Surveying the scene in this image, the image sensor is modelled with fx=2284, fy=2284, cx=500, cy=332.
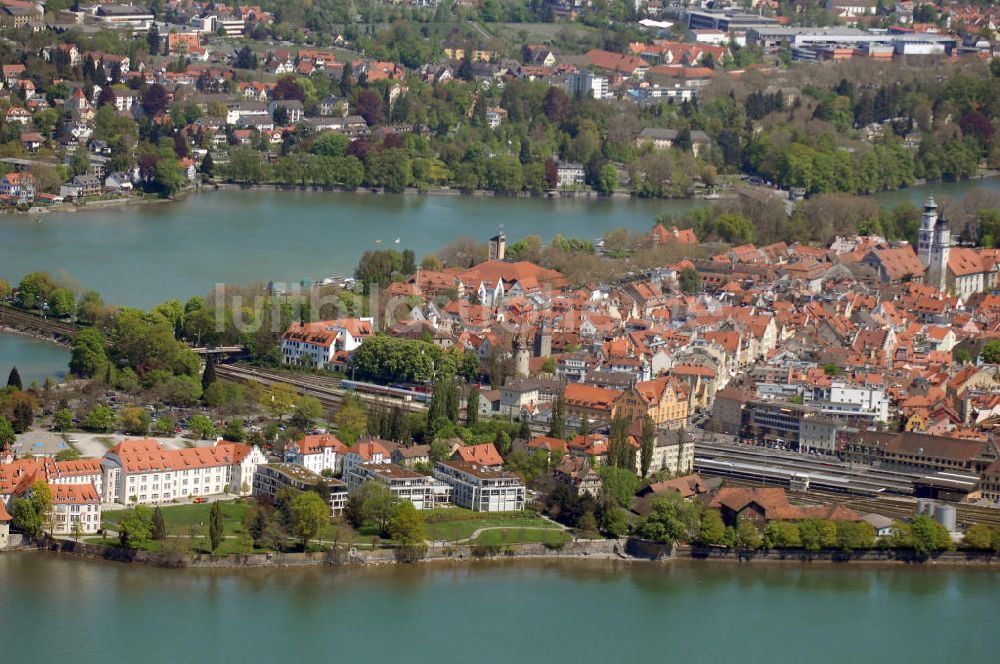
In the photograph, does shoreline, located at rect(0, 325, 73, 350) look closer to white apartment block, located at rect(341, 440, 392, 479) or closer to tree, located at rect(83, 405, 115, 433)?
tree, located at rect(83, 405, 115, 433)

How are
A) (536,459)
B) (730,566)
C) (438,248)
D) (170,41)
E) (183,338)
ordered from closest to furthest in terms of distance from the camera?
1. (730,566)
2. (536,459)
3. (183,338)
4. (438,248)
5. (170,41)

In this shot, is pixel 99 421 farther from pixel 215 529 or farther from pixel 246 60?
pixel 246 60

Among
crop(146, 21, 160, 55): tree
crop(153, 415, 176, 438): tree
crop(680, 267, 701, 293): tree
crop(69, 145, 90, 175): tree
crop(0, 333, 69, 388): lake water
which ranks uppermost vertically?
crop(146, 21, 160, 55): tree

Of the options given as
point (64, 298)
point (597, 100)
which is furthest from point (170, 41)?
point (64, 298)

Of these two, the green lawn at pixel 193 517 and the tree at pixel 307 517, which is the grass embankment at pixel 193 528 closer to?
the green lawn at pixel 193 517

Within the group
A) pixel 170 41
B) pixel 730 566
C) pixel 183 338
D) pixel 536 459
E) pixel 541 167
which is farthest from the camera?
pixel 170 41

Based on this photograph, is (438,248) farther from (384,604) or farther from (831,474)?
(384,604)

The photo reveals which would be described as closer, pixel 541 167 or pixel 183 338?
pixel 183 338

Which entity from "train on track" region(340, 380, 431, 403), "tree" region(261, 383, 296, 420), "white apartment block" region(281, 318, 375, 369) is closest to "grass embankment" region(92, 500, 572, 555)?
"tree" region(261, 383, 296, 420)
